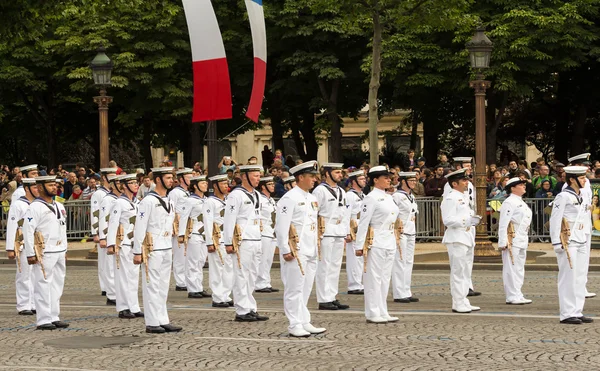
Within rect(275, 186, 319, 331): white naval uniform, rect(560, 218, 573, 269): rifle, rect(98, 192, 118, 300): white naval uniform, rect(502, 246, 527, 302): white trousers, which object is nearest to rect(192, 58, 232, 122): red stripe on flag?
rect(98, 192, 118, 300): white naval uniform

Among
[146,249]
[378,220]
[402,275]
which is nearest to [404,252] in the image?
[402,275]

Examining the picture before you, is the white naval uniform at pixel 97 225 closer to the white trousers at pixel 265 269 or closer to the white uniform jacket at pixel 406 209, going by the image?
the white trousers at pixel 265 269

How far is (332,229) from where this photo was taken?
19.1 metres

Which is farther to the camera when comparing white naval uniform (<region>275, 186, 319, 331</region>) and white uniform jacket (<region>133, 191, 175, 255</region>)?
white uniform jacket (<region>133, 191, 175, 255</region>)

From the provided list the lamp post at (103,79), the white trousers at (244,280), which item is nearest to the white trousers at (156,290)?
the white trousers at (244,280)

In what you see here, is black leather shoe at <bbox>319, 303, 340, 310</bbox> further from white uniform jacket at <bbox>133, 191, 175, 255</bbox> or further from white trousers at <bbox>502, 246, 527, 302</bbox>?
white uniform jacket at <bbox>133, 191, 175, 255</bbox>

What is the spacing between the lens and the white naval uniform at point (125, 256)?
17359mm

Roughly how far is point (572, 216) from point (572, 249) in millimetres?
424

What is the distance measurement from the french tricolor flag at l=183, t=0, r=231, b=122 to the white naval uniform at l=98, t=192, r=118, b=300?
11.6 ft

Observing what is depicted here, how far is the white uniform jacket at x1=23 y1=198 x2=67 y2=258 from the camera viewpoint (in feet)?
53.4

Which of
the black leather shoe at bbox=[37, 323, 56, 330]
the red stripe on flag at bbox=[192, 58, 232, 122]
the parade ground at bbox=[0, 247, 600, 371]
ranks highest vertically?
the red stripe on flag at bbox=[192, 58, 232, 122]

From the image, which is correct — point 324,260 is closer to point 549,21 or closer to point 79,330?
point 79,330

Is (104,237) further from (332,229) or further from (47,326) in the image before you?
(332,229)

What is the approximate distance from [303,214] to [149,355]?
2.80m
